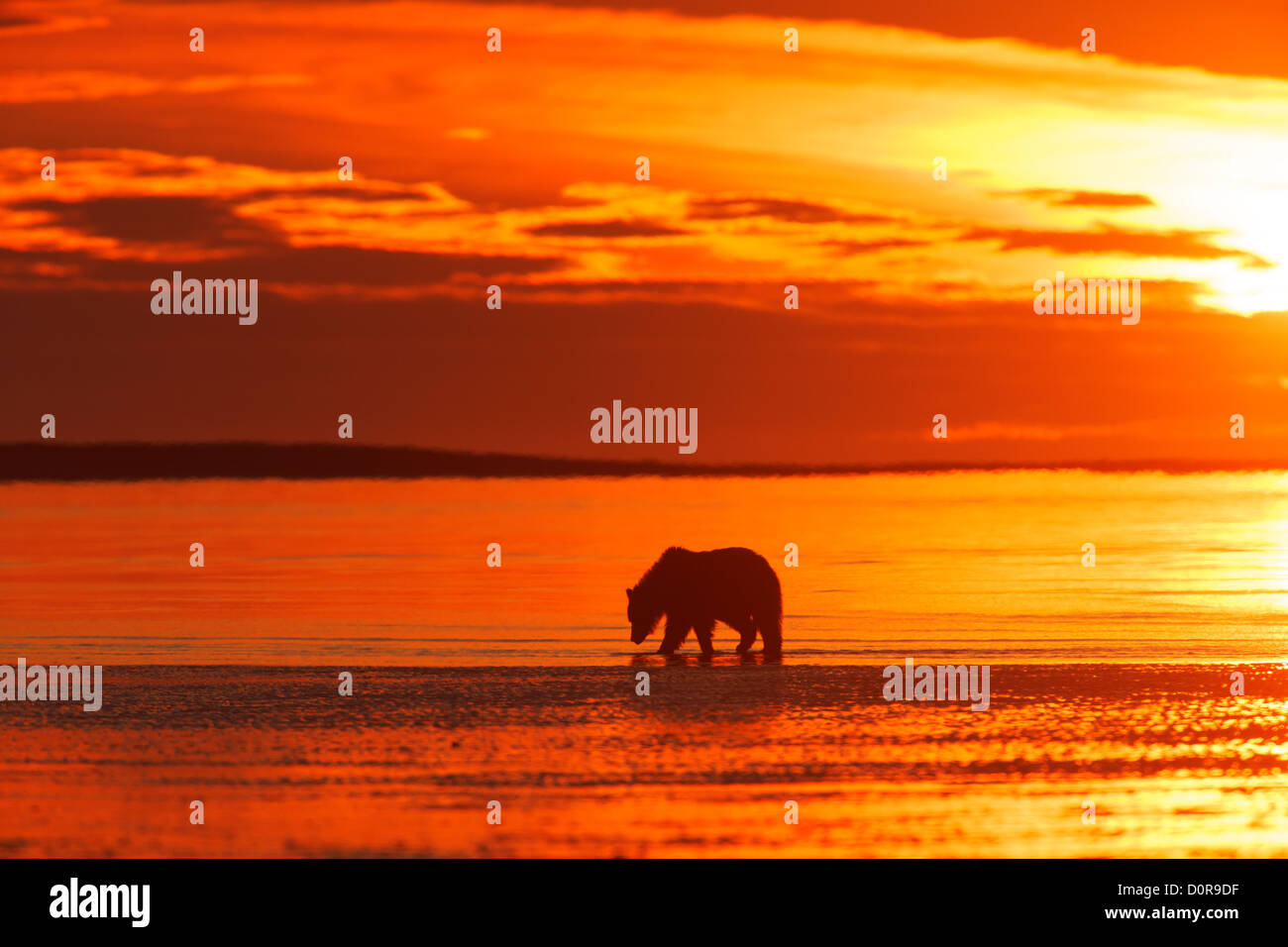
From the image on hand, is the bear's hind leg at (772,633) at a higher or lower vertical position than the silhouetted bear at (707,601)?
lower

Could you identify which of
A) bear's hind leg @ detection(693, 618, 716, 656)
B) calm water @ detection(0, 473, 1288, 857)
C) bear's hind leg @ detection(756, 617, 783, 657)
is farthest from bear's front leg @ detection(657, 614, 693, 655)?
bear's hind leg @ detection(756, 617, 783, 657)

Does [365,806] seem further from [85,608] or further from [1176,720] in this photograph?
[85,608]

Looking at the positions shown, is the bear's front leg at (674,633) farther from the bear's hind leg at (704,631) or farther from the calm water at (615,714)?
the calm water at (615,714)

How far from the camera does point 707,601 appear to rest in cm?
2580

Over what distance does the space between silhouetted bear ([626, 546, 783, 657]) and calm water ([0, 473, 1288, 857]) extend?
1.72 ft

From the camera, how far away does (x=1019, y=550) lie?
151 feet

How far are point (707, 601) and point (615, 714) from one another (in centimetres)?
635

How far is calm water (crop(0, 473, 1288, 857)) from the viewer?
578 inches

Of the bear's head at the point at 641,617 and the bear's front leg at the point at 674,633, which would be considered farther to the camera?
the bear's head at the point at 641,617

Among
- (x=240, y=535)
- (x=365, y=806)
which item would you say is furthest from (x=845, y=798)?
(x=240, y=535)

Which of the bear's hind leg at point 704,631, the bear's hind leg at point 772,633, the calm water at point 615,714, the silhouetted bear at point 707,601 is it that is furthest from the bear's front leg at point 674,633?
the bear's hind leg at point 772,633

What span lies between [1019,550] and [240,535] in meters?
22.6

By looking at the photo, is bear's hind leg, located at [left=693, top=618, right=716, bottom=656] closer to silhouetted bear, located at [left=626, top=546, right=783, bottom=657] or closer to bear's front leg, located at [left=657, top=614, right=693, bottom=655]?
silhouetted bear, located at [left=626, top=546, right=783, bottom=657]

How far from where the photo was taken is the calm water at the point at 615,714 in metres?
14.7
